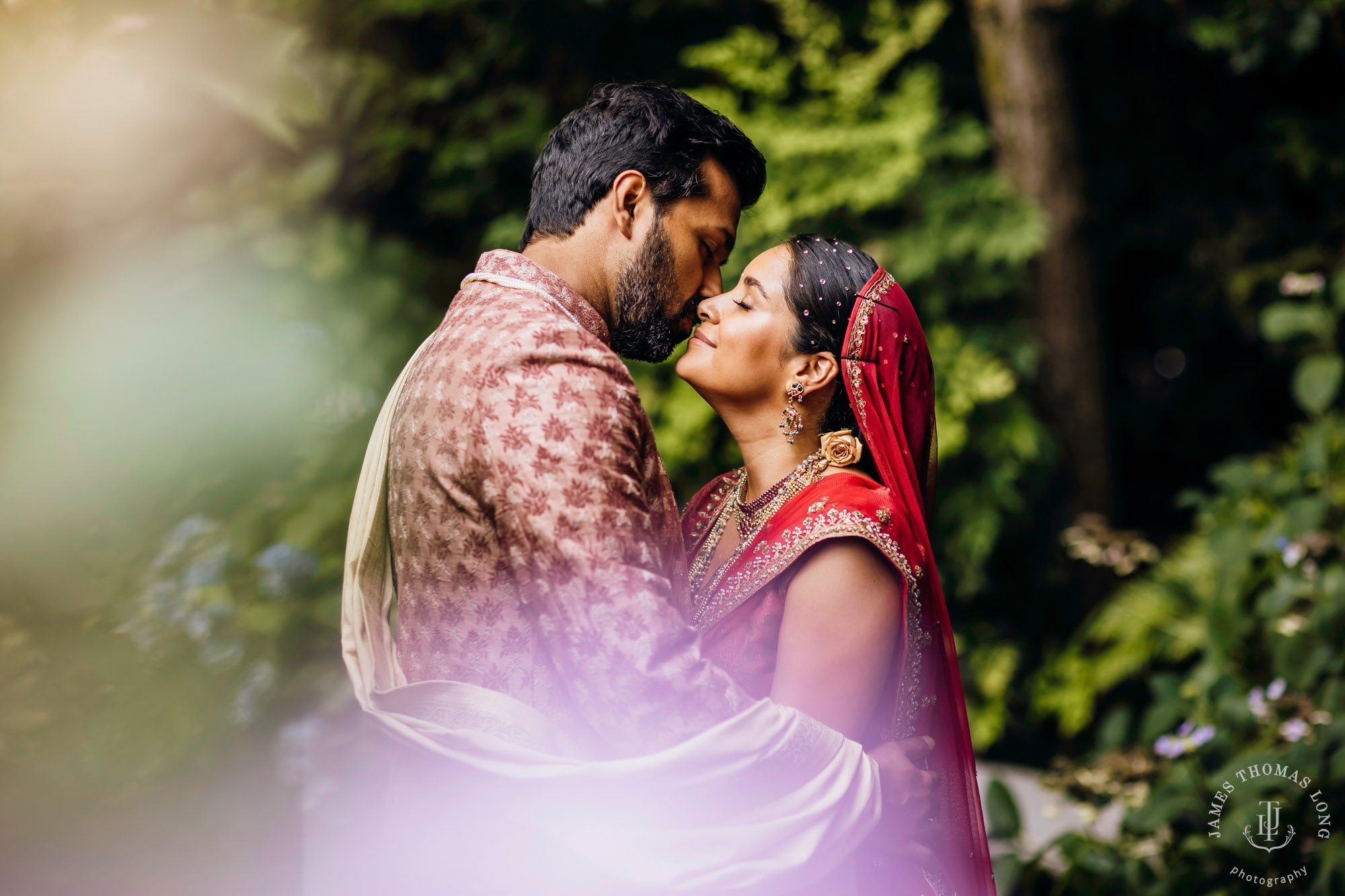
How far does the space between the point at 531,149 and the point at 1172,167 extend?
3326 millimetres

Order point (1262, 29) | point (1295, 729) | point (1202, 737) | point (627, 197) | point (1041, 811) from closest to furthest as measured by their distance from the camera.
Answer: point (627, 197) < point (1295, 729) < point (1202, 737) < point (1041, 811) < point (1262, 29)

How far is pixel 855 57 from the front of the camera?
4.55m

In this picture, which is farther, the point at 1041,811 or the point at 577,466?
the point at 1041,811

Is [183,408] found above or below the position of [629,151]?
above

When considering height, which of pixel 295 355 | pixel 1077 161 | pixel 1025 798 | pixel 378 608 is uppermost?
pixel 1077 161

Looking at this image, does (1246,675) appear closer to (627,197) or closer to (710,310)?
(710,310)

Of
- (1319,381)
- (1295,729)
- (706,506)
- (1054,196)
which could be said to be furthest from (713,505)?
(1054,196)

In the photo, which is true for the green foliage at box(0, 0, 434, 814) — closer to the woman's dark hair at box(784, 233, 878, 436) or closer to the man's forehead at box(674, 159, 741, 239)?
the man's forehead at box(674, 159, 741, 239)

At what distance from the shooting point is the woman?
173cm

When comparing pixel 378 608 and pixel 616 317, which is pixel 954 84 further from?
pixel 378 608

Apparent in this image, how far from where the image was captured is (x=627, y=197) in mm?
1734

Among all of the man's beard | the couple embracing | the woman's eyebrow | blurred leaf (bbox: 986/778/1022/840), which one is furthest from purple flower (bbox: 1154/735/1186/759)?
the man's beard

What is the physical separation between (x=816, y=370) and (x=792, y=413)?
0.09 meters

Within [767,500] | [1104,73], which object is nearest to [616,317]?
[767,500]
